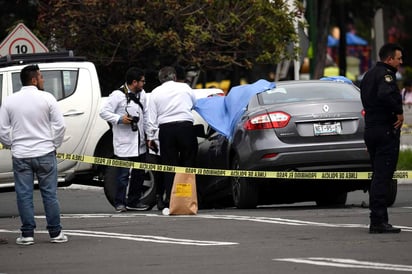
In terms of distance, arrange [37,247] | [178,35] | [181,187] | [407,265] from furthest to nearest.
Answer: [178,35], [181,187], [37,247], [407,265]

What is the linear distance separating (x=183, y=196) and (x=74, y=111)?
216cm

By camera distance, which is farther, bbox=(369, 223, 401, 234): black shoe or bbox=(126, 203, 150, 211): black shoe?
bbox=(126, 203, 150, 211): black shoe

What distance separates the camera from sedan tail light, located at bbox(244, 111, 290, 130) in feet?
48.1

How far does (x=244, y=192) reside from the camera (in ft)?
49.2

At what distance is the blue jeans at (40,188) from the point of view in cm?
1192

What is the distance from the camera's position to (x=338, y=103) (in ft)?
48.5

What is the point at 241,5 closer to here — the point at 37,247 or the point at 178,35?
the point at 178,35

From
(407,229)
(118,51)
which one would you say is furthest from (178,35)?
(407,229)

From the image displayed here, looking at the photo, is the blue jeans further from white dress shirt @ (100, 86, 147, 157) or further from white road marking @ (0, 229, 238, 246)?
white dress shirt @ (100, 86, 147, 157)

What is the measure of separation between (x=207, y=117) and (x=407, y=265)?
6.36 m

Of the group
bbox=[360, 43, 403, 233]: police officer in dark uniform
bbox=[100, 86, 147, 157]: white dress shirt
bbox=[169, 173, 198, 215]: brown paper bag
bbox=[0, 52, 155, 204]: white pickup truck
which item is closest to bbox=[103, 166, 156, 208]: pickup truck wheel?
bbox=[0, 52, 155, 204]: white pickup truck

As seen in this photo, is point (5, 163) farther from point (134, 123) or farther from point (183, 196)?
point (183, 196)

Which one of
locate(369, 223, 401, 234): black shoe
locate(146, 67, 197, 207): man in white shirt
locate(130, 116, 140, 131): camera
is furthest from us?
locate(130, 116, 140, 131): camera

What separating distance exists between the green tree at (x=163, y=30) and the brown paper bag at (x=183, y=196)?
7.91m
